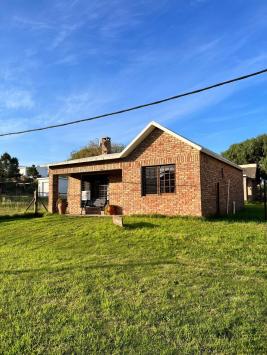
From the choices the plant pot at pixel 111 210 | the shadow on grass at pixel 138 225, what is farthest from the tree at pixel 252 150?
the shadow on grass at pixel 138 225

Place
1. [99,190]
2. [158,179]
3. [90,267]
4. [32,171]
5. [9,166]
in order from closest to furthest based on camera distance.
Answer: [90,267] < [158,179] < [99,190] < [9,166] < [32,171]

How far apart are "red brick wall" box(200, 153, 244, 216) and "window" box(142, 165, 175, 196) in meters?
1.37

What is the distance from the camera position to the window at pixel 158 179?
47.4 ft

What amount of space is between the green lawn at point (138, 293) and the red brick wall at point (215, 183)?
10.8 ft

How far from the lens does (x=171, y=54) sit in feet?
37.7

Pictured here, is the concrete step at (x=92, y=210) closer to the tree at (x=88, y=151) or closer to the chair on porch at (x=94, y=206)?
the chair on porch at (x=94, y=206)

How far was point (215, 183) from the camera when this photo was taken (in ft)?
51.0

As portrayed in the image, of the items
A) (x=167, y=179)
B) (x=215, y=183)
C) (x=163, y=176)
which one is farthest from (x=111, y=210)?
(x=215, y=183)

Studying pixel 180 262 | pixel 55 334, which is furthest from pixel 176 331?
pixel 180 262

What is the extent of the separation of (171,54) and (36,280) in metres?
8.65

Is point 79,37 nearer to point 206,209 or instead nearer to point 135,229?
point 135,229

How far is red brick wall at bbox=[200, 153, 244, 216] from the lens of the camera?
1391 cm

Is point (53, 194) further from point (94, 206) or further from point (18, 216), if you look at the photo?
point (94, 206)

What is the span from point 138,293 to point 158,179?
9.49 meters
